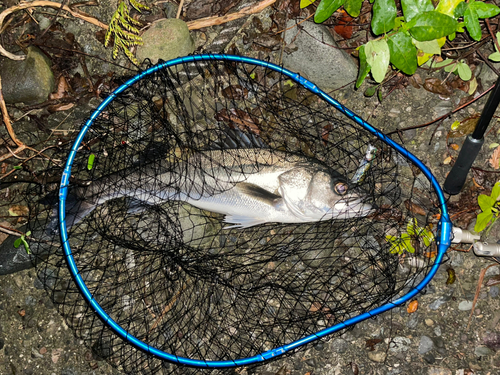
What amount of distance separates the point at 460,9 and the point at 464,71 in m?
0.73

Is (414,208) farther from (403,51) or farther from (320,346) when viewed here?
(320,346)

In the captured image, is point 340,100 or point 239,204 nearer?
point 239,204

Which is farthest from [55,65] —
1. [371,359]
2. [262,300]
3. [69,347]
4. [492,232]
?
[492,232]

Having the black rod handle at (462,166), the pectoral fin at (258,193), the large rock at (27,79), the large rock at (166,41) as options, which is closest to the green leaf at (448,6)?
the black rod handle at (462,166)

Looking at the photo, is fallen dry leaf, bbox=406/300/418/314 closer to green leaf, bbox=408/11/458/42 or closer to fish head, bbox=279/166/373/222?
fish head, bbox=279/166/373/222

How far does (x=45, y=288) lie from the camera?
4.75m

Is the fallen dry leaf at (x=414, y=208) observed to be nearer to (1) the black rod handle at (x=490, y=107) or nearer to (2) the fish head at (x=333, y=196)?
(2) the fish head at (x=333, y=196)

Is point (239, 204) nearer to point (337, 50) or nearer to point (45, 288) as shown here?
point (337, 50)

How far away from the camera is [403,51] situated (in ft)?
13.2

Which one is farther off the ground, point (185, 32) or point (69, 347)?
point (185, 32)

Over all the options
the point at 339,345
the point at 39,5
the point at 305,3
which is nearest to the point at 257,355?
the point at 339,345

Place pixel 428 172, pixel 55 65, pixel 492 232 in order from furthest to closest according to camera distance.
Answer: pixel 55 65 < pixel 492 232 < pixel 428 172

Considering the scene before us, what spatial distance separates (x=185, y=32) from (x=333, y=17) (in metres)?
1.69

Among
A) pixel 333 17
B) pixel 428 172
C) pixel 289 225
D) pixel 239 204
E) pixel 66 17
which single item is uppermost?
pixel 333 17
